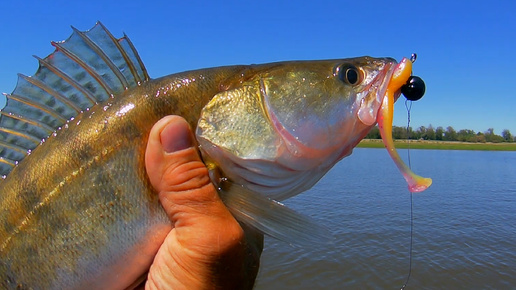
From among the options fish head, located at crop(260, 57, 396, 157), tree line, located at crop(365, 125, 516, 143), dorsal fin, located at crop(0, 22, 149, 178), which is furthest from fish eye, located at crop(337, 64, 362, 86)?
tree line, located at crop(365, 125, 516, 143)

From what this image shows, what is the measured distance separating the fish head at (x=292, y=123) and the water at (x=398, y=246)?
7.73m

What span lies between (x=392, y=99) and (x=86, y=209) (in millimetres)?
2122

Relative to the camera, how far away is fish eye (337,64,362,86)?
2531mm

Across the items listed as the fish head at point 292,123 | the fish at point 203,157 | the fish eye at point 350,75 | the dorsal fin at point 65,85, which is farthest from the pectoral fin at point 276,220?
the dorsal fin at point 65,85

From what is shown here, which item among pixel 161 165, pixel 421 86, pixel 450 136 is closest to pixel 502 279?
pixel 421 86

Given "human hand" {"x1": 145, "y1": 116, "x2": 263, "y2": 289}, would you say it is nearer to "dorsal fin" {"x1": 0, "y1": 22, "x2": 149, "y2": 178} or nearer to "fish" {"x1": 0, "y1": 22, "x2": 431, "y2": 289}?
"fish" {"x1": 0, "y1": 22, "x2": 431, "y2": 289}

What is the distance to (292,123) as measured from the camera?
2.51 metres

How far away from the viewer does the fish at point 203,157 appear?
247 cm

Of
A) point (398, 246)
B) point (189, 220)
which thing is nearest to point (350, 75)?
point (189, 220)

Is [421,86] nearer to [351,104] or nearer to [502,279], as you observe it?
[351,104]

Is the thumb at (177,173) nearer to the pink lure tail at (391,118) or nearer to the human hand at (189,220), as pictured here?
the human hand at (189,220)

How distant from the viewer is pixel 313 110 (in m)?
2.51

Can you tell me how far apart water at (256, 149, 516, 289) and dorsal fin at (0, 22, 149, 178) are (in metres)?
7.88

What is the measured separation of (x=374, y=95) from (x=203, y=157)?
3.90ft
